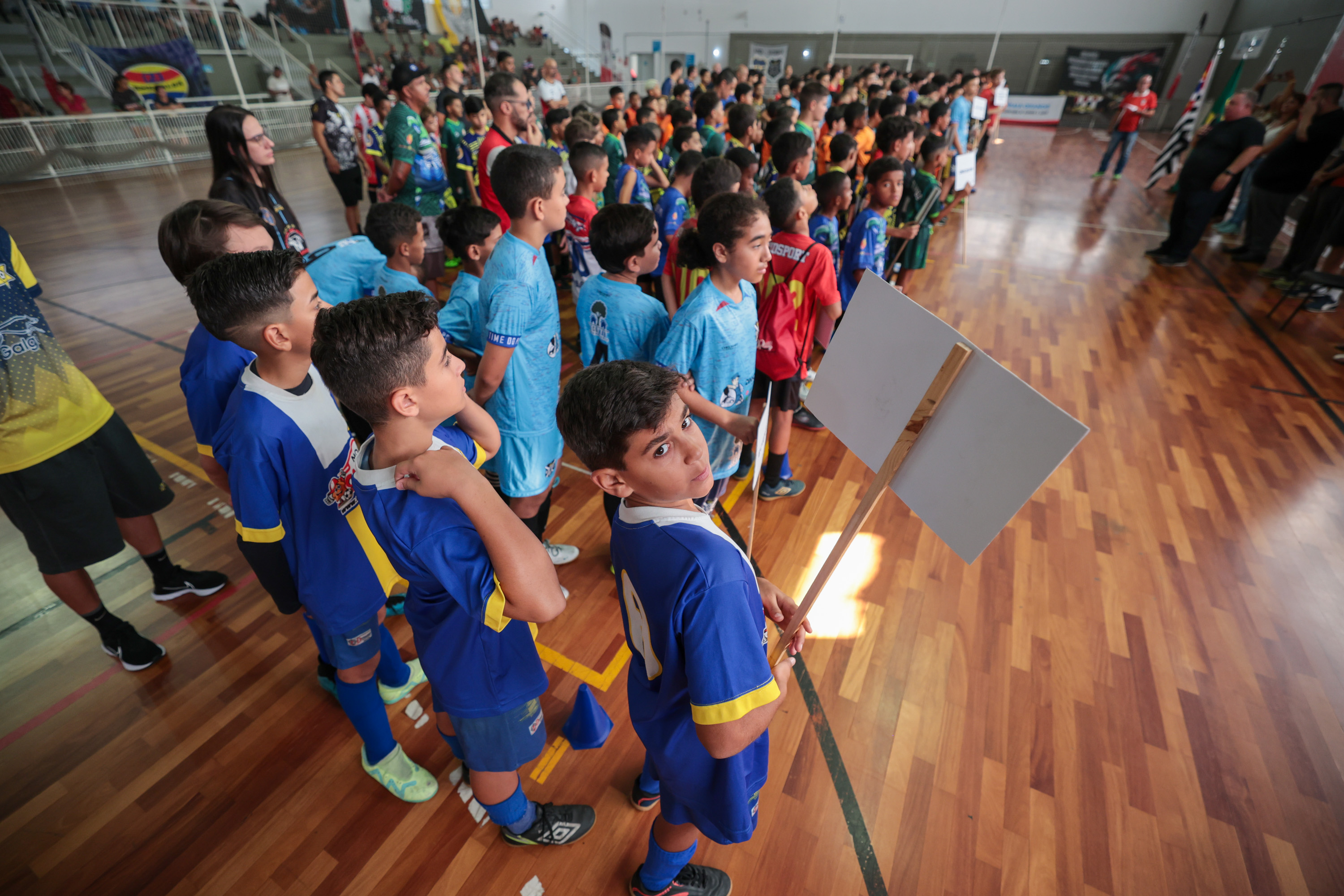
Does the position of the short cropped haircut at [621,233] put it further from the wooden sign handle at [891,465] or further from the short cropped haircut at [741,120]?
the short cropped haircut at [741,120]

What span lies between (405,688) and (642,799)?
3.11ft

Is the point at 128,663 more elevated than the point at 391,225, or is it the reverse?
the point at 391,225

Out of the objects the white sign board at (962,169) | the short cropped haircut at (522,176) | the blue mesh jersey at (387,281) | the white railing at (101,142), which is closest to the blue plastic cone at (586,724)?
the short cropped haircut at (522,176)

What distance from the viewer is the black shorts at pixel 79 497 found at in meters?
1.74

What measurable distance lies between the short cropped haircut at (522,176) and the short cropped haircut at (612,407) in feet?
3.31

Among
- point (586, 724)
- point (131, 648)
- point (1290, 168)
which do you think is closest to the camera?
point (586, 724)

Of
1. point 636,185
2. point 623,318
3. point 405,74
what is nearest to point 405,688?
point 623,318

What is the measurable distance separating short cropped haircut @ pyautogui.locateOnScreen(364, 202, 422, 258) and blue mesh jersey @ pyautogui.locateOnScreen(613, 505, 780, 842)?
1897 millimetres

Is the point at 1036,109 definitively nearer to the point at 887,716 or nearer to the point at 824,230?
the point at 824,230

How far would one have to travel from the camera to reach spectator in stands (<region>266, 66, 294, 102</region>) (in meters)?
12.8

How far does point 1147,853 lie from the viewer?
1.63 meters

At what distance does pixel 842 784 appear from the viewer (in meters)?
1.77

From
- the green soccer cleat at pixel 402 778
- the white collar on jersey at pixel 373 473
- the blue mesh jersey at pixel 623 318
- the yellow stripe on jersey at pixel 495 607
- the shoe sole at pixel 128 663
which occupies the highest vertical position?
the white collar on jersey at pixel 373 473

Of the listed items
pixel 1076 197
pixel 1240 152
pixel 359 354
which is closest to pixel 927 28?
pixel 1076 197
